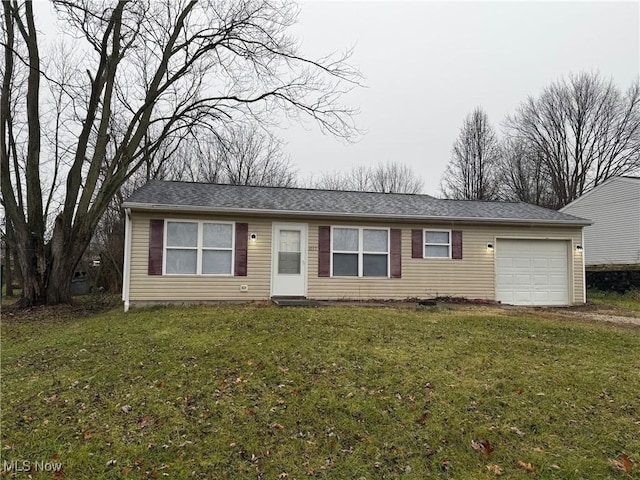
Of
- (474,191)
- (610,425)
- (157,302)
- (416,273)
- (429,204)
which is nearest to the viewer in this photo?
(610,425)

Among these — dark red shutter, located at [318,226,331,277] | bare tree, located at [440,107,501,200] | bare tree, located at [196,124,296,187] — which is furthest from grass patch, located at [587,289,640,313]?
bare tree, located at [196,124,296,187]

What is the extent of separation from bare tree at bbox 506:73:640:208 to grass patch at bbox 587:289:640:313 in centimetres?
1254

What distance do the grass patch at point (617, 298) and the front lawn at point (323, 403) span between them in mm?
6611

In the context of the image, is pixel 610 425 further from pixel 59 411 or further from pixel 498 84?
pixel 498 84

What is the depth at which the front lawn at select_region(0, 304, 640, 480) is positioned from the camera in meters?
3.46


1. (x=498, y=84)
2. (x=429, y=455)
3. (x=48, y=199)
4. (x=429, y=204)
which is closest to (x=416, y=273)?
(x=429, y=204)

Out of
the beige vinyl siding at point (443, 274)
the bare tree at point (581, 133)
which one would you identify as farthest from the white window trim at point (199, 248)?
the bare tree at point (581, 133)

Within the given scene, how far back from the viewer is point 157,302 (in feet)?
32.6

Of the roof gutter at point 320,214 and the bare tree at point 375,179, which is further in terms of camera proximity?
the bare tree at point 375,179

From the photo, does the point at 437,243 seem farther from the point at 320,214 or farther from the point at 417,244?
the point at 320,214

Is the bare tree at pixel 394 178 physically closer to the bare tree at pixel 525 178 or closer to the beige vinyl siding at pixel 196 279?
the bare tree at pixel 525 178

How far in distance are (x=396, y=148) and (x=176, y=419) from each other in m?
32.7

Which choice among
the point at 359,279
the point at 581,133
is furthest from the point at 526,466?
the point at 581,133

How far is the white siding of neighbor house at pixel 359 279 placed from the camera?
9938mm
